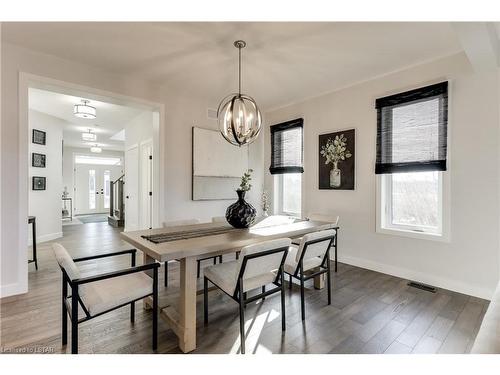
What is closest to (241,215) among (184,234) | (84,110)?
→ (184,234)

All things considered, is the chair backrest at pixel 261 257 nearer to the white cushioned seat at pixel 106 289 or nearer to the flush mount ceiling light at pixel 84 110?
the white cushioned seat at pixel 106 289

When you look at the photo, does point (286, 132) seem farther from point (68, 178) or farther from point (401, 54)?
point (68, 178)

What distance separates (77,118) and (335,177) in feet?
18.6

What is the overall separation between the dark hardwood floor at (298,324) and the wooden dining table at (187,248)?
140 mm

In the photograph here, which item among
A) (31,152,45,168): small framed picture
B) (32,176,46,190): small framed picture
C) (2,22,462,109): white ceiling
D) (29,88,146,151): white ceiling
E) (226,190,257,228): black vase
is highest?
(29,88,146,151): white ceiling

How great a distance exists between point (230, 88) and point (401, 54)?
225cm

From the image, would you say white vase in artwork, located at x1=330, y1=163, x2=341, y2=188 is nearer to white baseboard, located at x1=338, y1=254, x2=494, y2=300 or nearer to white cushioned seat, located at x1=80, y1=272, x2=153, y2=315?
white baseboard, located at x1=338, y1=254, x2=494, y2=300

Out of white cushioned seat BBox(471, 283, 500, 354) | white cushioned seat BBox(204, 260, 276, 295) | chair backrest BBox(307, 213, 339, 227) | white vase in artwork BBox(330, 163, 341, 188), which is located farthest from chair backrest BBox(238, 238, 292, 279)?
white vase in artwork BBox(330, 163, 341, 188)

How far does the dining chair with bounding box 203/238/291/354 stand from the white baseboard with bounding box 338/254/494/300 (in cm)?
192

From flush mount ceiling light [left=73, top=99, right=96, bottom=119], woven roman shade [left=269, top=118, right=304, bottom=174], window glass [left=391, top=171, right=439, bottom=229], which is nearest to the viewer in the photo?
window glass [left=391, top=171, right=439, bottom=229]

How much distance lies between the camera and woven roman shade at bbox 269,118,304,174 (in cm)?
431

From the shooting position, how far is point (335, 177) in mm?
3756

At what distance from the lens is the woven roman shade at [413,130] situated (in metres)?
2.75
